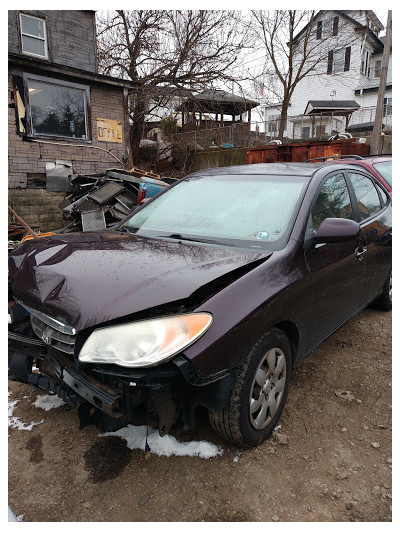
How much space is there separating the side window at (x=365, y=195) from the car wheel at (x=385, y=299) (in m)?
0.93

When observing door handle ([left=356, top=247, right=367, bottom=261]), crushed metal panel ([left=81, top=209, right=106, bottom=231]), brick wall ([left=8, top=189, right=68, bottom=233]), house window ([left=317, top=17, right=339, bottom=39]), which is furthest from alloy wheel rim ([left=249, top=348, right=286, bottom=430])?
house window ([left=317, top=17, right=339, bottom=39])

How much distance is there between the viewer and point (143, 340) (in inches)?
62.6

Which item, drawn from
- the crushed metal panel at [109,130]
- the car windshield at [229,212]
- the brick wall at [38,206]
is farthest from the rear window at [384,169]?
the crushed metal panel at [109,130]

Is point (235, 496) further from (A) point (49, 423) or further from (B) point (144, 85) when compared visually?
(B) point (144, 85)

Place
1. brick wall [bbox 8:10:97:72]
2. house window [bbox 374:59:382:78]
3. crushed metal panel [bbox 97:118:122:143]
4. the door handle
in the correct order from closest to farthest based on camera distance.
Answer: the door handle, brick wall [bbox 8:10:97:72], crushed metal panel [bbox 97:118:122:143], house window [bbox 374:59:382:78]

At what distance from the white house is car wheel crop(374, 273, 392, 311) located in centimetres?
1755

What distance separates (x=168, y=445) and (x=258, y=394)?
0.64 m

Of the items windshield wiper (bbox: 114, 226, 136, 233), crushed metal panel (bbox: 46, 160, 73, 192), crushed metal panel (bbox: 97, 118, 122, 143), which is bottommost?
windshield wiper (bbox: 114, 226, 136, 233)

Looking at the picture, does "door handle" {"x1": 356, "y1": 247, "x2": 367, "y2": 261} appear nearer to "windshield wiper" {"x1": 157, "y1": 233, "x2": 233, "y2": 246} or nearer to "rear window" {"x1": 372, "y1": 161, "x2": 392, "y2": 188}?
"windshield wiper" {"x1": 157, "y1": 233, "x2": 233, "y2": 246}

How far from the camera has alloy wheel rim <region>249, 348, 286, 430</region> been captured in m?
1.99

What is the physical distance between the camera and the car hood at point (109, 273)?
166 cm

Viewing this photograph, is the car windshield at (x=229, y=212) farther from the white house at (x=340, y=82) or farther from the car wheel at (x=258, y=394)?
the white house at (x=340, y=82)

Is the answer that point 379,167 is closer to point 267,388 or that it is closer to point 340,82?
point 267,388

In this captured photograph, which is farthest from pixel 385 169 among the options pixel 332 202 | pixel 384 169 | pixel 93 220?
pixel 93 220
